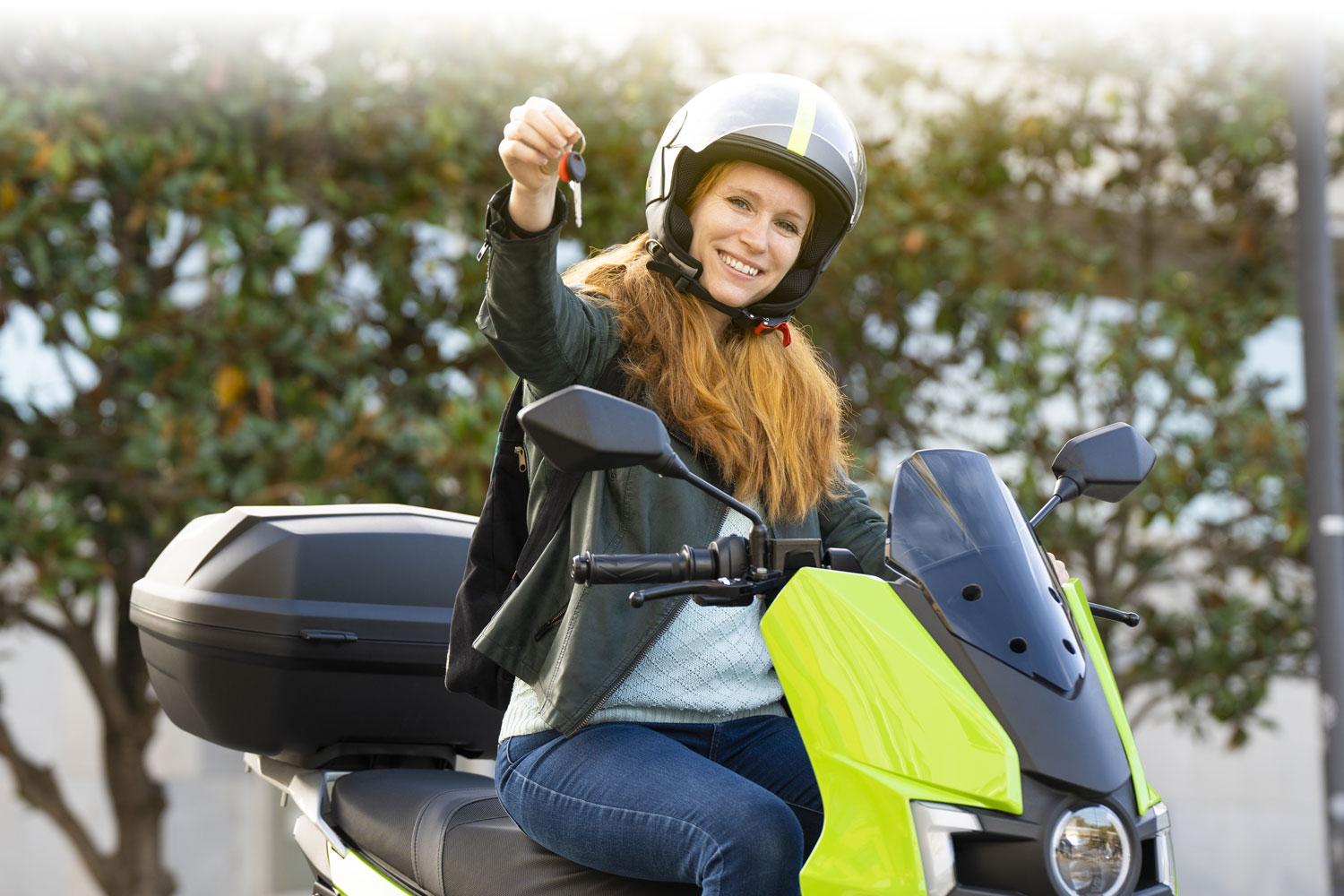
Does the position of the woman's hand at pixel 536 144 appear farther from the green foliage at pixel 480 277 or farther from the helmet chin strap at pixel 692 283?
the green foliage at pixel 480 277

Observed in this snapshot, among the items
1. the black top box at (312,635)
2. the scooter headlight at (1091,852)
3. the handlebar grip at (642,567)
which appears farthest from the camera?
the black top box at (312,635)

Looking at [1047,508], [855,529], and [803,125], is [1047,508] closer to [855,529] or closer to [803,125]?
[855,529]

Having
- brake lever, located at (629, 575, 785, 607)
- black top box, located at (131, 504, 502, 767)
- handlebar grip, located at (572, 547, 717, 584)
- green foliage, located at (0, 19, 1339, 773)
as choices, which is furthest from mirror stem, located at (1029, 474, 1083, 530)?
green foliage, located at (0, 19, 1339, 773)

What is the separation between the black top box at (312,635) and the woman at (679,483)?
2.23 ft

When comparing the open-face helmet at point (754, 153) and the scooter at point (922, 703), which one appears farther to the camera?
the open-face helmet at point (754, 153)

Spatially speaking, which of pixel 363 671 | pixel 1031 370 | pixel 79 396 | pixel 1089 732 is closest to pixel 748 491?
pixel 1089 732

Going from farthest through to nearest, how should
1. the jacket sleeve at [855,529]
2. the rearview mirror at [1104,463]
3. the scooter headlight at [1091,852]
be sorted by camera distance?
the jacket sleeve at [855,529] → the rearview mirror at [1104,463] → the scooter headlight at [1091,852]

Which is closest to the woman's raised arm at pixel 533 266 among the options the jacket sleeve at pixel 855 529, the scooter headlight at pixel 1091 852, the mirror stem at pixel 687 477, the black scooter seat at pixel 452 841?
the mirror stem at pixel 687 477

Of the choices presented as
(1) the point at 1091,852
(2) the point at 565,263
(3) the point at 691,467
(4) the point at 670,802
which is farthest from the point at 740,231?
(2) the point at 565,263

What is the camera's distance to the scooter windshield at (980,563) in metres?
1.76

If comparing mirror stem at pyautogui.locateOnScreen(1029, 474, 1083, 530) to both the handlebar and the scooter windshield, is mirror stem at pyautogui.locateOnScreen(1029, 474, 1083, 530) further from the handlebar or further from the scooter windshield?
the handlebar

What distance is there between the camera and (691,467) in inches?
93.2

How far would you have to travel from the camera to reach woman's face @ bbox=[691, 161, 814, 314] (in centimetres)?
253

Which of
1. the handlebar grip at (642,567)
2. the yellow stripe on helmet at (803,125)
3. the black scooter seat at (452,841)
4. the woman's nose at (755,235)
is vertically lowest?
the black scooter seat at (452,841)
